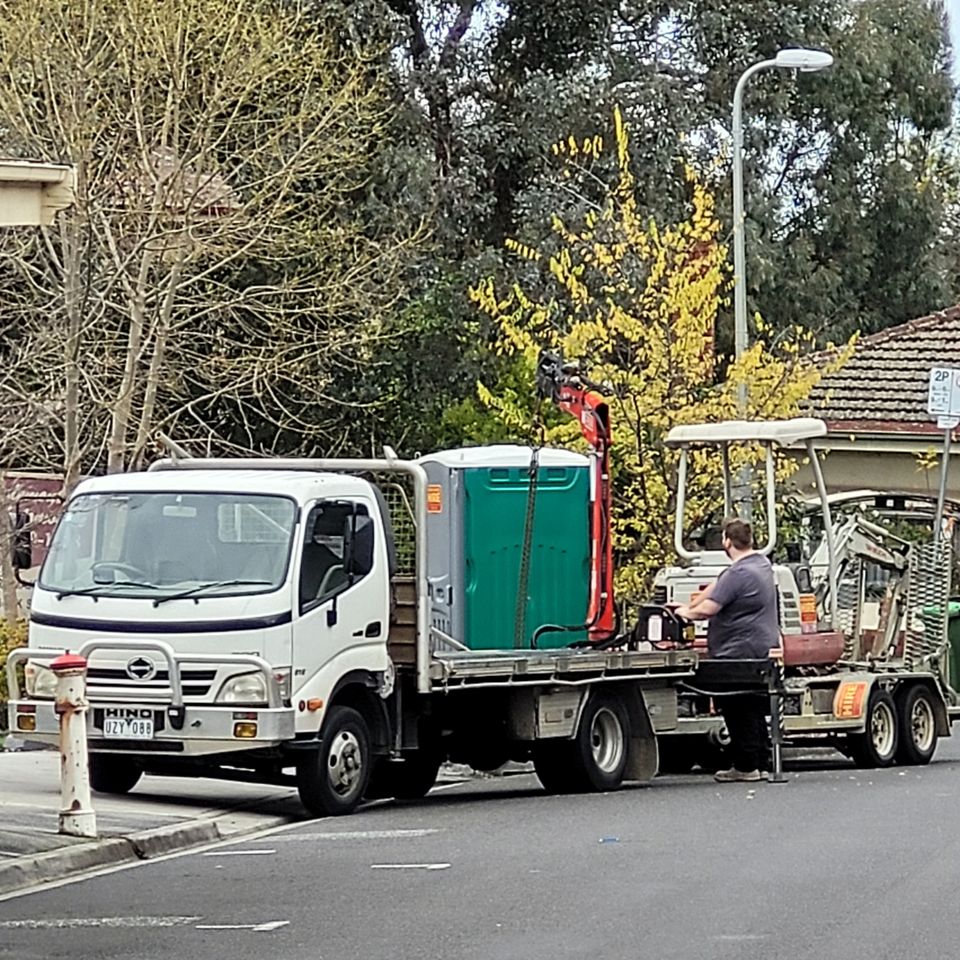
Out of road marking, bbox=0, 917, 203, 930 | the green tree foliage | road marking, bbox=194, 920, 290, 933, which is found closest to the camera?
road marking, bbox=194, 920, 290, 933

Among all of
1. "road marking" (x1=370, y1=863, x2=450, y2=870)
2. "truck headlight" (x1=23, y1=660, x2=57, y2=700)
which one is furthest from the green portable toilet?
"road marking" (x1=370, y1=863, x2=450, y2=870)

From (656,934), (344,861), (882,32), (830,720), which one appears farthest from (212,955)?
(882,32)

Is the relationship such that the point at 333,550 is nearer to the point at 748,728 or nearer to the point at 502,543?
the point at 502,543

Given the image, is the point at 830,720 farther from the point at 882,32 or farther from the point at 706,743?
the point at 882,32

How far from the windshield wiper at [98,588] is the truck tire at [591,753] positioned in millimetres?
3311

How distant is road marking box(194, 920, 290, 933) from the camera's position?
10172mm

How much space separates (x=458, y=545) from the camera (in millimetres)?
17047

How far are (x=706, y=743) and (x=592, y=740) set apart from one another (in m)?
2.28

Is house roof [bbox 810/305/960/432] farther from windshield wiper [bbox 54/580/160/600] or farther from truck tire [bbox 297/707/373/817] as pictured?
windshield wiper [bbox 54/580/160/600]

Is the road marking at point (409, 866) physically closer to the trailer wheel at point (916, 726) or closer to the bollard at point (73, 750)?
the bollard at point (73, 750)

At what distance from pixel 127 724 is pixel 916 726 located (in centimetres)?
768

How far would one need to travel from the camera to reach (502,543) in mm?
17281

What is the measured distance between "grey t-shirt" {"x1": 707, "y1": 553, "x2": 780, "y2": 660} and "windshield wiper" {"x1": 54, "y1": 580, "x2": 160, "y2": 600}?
447 centimetres

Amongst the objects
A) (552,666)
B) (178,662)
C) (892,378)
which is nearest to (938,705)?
(552,666)
